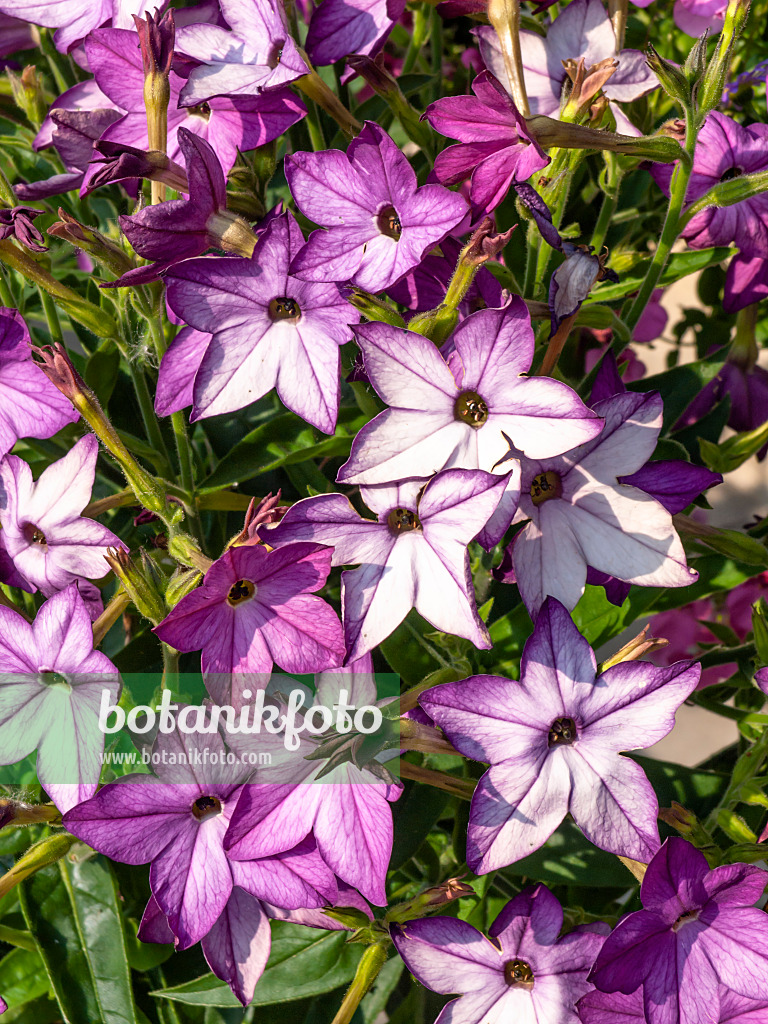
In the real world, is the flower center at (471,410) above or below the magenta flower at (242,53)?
below

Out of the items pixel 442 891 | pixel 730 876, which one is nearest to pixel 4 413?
pixel 442 891

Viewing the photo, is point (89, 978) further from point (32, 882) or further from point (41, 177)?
point (41, 177)

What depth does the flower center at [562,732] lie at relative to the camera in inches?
17.8

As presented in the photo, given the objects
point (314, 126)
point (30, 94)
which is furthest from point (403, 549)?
point (30, 94)

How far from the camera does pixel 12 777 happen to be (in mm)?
593

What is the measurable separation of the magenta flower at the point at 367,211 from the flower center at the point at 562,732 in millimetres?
224

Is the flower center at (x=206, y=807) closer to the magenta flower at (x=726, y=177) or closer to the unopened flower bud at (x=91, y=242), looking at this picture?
the unopened flower bud at (x=91, y=242)

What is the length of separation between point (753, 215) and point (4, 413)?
47 centimetres

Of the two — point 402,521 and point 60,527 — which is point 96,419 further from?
point 402,521

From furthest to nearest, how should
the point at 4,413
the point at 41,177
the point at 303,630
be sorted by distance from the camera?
the point at 41,177 < the point at 4,413 < the point at 303,630

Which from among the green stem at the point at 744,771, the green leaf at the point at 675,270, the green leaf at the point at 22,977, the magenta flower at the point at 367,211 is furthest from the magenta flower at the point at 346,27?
the green leaf at the point at 22,977

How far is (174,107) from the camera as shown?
52 centimetres

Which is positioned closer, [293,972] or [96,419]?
[96,419]

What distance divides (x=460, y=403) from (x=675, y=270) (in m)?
0.28
